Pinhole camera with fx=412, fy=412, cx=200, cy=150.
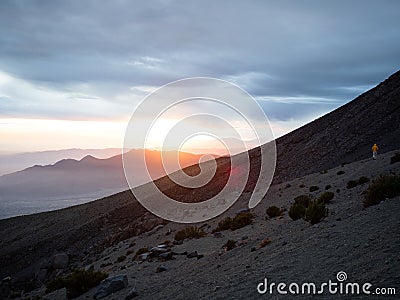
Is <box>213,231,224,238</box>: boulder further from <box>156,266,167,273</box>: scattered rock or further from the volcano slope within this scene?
the volcano slope

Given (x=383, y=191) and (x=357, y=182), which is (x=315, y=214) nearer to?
(x=383, y=191)

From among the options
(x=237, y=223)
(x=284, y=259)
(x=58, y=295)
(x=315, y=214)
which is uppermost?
(x=315, y=214)

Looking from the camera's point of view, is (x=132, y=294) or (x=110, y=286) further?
(x=110, y=286)

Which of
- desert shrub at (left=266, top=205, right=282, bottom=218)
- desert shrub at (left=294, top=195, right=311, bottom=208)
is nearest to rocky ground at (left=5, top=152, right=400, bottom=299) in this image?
desert shrub at (left=294, top=195, right=311, bottom=208)

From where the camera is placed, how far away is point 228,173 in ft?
173

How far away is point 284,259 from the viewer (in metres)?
11.5

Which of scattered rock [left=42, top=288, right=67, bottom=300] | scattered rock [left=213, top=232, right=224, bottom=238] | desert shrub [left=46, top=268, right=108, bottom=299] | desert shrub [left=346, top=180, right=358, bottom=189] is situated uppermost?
desert shrub [left=346, top=180, right=358, bottom=189]

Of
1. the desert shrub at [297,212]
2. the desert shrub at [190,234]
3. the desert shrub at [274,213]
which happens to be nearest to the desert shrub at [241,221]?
the desert shrub at [274,213]

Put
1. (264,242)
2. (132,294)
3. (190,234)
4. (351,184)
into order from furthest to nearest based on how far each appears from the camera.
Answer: (190,234)
(351,184)
(264,242)
(132,294)

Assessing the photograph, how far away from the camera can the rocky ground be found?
30.8 feet

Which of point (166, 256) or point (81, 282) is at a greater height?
point (166, 256)

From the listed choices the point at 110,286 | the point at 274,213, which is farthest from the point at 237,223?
the point at 110,286

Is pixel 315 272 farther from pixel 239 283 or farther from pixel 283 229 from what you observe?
pixel 283 229

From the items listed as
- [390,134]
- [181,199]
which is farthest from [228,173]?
[390,134]
